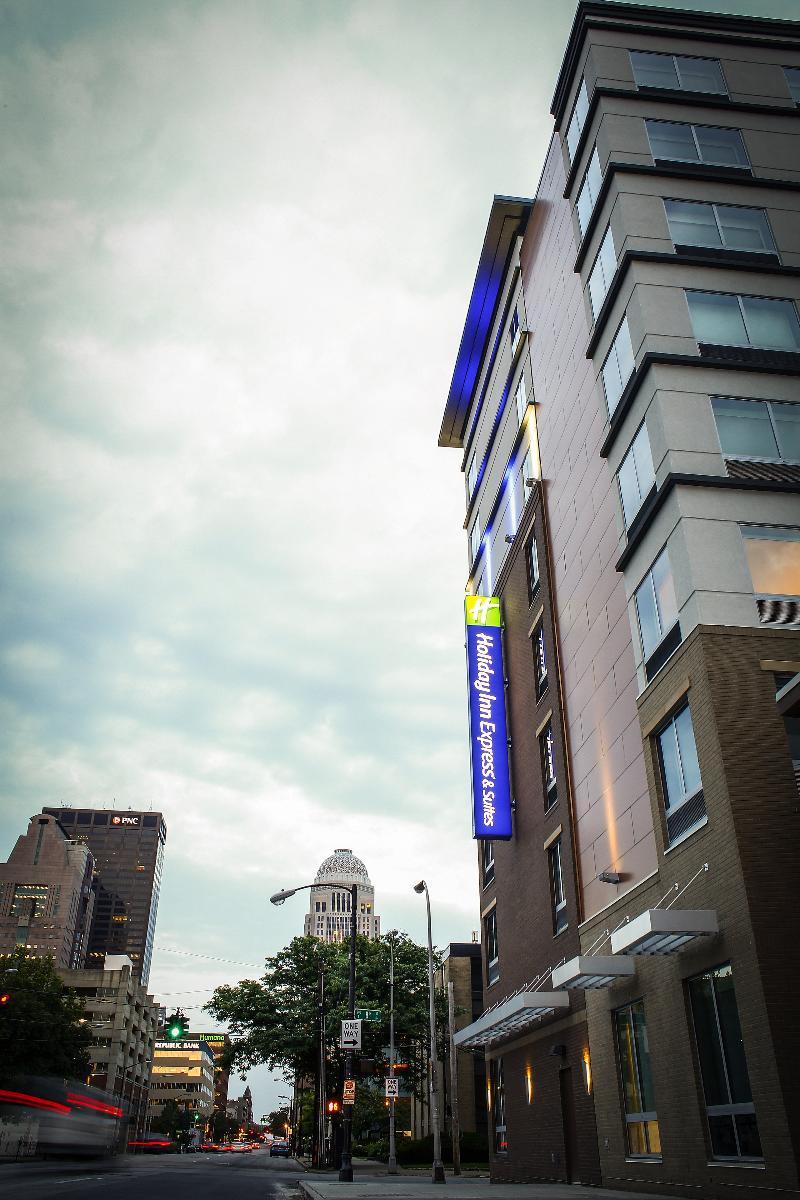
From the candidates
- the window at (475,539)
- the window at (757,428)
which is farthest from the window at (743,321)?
the window at (475,539)

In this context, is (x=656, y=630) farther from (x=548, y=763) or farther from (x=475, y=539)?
(x=475, y=539)

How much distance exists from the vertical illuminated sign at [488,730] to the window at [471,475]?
12356 millimetres

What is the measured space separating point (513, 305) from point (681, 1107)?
109 feet

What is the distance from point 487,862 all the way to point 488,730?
29.1ft

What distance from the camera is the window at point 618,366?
2428 centimetres

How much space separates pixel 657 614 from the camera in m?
21.2

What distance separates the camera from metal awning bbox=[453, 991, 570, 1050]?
2578 cm

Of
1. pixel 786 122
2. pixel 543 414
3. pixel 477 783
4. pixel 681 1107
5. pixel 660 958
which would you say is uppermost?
pixel 786 122

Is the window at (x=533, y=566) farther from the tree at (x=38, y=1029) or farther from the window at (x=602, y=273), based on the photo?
the tree at (x=38, y=1029)

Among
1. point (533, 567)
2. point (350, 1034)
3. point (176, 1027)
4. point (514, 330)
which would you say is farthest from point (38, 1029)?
point (514, 330)

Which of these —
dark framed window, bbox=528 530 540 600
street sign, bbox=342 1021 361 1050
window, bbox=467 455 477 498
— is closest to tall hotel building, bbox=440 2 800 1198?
dark framed window, bbox=528 530 540 600

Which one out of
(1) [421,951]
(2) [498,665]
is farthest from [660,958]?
(1) [421,951]

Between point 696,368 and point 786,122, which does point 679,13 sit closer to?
point 786,122

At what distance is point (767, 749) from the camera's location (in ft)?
56.0
